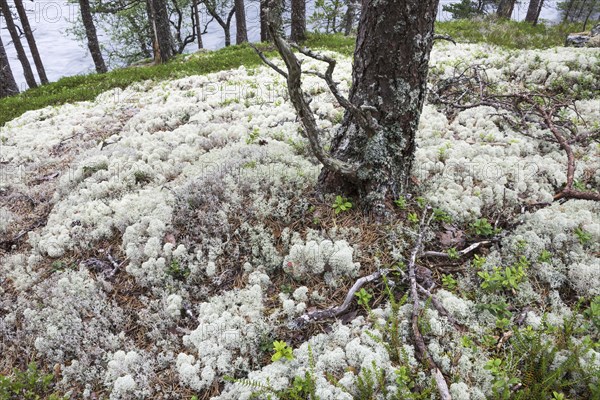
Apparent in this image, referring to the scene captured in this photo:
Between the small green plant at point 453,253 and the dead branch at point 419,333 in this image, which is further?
the small green plant at point 453,253

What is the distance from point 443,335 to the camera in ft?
9.59

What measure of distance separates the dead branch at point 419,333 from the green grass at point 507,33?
1197 centimetres

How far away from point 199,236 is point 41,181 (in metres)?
4.20

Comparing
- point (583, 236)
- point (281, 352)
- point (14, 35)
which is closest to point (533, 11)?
point (583, 236)

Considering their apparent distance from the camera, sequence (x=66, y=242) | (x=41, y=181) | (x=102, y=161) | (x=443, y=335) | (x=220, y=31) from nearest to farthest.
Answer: (x=443, y=335) → (x=66, y=242) → (x=102, y=161) → (x=41, y=181) → (x=220, y=31)

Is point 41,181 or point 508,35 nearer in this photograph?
point 41,181

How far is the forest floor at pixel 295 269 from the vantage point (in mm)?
2820

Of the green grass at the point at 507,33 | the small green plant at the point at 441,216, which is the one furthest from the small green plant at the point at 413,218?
the green grass at the point at 507,33

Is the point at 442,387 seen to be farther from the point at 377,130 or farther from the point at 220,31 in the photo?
the point at 220,31

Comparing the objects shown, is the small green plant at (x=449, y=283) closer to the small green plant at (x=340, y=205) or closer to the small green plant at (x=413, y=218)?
the small green plant at (x=413, y=218)

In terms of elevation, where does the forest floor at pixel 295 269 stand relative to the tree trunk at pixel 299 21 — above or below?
below

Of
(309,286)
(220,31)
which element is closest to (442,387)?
(309,286)

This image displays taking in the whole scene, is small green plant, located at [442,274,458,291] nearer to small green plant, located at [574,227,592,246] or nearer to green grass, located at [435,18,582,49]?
small green plant, located at [574,227,592,246]

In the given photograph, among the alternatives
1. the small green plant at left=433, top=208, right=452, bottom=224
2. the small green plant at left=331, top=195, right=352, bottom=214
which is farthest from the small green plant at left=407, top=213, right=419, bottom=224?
the small green plant at left=331, top=195, right=352, bottom=214
